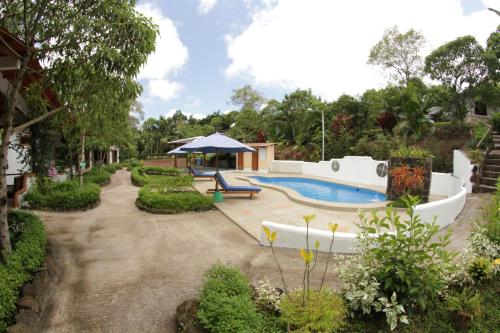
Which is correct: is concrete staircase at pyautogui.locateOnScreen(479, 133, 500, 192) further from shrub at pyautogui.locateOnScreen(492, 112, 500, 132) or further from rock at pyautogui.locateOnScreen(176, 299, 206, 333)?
rock at pyautogui.locateOnScreen(176, 299, 206, 333)

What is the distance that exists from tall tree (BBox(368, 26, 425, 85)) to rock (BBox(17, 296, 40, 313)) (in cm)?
Answer: 2615

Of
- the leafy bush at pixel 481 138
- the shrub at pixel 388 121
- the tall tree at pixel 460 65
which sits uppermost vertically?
the tall tree at pixel 460 65

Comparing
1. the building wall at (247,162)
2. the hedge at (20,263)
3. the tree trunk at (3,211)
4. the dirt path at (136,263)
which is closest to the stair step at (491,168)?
the dirt path at (136,263)

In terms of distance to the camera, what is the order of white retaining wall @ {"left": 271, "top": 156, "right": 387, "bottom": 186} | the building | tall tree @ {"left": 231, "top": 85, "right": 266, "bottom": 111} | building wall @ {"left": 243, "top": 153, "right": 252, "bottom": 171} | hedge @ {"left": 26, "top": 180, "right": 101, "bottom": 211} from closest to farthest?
hedge @ {"left": 26, "top": 180, "right": 101, "bottom": 211}, white retaining wall @ {"left": 271, "top": 156, "right": 387, "bottom": 186}, the building, building wall @ {"left": 243, "top": 153, "right": 252, "bottom": 171}, tall tree @ {"left": 231, "top": 85, "right": 266, "bottom": 111}

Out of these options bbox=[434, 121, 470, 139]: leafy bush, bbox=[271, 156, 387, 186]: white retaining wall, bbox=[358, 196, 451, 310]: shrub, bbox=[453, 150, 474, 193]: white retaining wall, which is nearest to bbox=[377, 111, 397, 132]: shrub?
bbox=[434, 121, 470, 139]: leafy bush

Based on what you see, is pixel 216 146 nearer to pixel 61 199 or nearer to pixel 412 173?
pixel 61 199

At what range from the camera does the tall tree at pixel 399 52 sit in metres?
22.0

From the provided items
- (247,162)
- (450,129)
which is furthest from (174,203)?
(450,129)

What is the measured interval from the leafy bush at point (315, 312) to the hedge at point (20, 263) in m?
2.93

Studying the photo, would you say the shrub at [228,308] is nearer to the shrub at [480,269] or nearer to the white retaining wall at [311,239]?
the white retaining wall at [311,239]

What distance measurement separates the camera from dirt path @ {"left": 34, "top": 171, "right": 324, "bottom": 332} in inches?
132

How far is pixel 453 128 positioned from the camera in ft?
52.4

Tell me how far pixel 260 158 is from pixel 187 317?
20184 mm

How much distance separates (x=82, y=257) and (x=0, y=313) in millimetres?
2273
